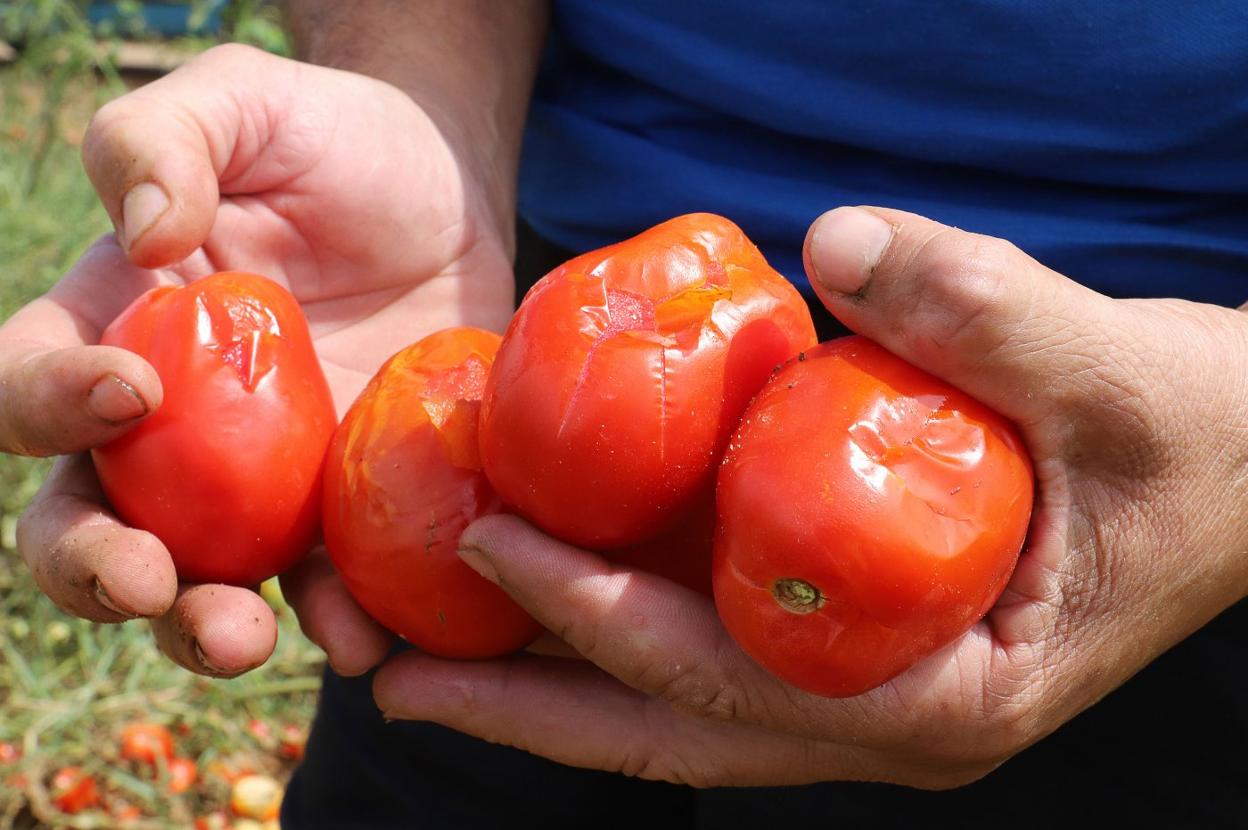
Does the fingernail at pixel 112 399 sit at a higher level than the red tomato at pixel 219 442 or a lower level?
higher

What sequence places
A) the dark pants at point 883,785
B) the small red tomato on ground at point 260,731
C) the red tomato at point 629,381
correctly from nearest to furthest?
the red tomato at point 629,381 < the dark pants at point 883,785 < the small red tomato on ground at point 260,731

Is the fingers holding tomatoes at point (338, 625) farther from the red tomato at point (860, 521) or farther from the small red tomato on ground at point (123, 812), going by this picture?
the small red tomato on ground at point (123, 812)

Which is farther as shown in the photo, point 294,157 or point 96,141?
point 294,157

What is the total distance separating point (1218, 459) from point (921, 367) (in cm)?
43

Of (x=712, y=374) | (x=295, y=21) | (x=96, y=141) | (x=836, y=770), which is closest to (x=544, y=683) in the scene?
(x=836, y=770)

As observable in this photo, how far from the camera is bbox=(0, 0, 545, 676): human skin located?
1.50 m

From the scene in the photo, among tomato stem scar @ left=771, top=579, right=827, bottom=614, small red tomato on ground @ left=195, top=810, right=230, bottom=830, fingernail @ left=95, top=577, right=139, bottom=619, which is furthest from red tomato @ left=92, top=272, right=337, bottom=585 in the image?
small red tomato on ground @ left=195, top=810, right=230, bottom=830

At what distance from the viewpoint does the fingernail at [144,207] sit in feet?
5.41

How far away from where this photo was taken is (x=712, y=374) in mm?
1314

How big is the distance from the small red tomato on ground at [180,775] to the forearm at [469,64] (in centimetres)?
175

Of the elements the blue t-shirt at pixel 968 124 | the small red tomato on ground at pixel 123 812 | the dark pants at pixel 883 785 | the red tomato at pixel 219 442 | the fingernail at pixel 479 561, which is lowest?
the small red tomato on ground at pixel 123 812

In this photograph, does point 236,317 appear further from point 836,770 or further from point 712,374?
point 836,770

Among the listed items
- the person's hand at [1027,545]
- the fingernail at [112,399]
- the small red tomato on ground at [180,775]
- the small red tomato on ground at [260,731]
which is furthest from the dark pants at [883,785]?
the small red tomato on ground at [260,731]

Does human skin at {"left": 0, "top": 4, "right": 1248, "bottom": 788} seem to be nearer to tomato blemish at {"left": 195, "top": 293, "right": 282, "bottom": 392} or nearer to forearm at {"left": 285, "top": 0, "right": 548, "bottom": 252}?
tomato blemish at {"left": 195, "top": 293, "right": 282, "bottom": 392}
